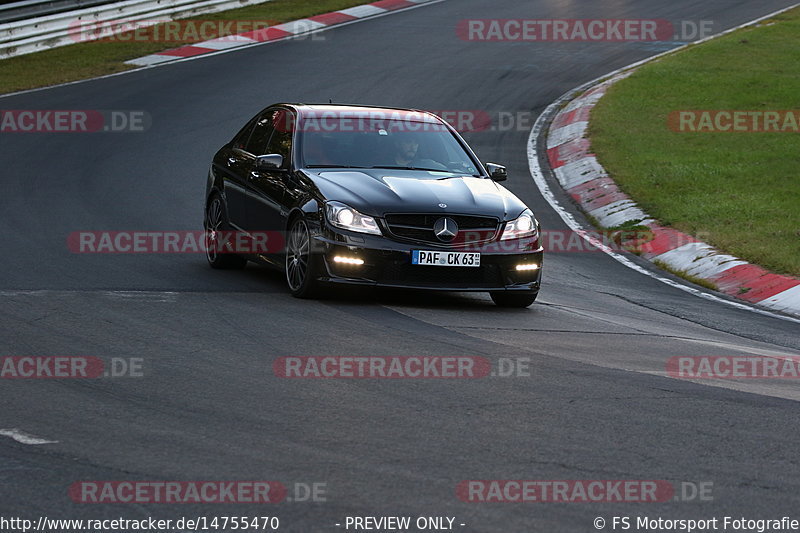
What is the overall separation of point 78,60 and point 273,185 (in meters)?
17.9

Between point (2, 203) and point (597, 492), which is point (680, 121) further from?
point (597, 492)

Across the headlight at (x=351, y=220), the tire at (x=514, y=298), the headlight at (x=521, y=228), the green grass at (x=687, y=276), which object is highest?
the headlight at (x=351, y=220)

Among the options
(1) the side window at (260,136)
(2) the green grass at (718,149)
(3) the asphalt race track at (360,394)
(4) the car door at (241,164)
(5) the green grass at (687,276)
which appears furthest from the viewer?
(2) the green grass at (718,149)

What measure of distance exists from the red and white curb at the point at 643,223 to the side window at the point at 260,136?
454 centimetres

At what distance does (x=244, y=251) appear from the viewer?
11211 millimetres

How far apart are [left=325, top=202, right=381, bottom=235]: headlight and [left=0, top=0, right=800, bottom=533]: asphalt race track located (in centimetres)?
62

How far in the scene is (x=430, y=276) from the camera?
378 inches

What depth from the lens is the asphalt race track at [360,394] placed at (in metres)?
5.11

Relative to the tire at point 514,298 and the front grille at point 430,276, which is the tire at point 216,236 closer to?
the front grille at point 430,276

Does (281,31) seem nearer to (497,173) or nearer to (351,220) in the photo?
(497,173)

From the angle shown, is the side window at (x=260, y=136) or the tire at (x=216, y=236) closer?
the side window at (x=260, y=136)

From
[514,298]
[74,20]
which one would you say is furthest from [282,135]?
[74,20]

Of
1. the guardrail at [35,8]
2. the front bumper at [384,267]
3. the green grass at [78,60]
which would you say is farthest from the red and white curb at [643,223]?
the guardrail at [35,8]

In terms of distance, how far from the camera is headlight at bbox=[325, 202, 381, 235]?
9617 mm
